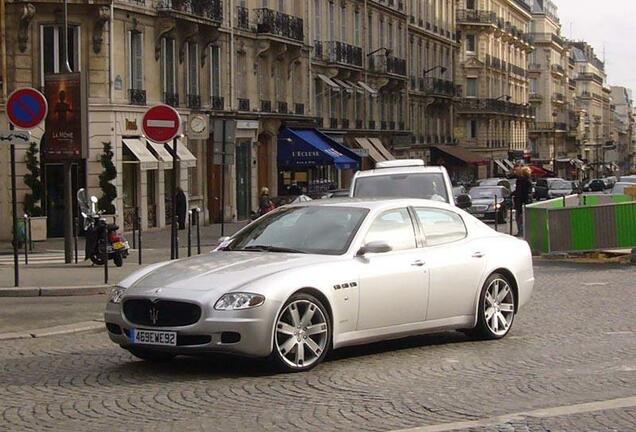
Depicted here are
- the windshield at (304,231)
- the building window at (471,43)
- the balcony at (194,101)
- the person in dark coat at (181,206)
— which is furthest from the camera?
the building window at (471,43)

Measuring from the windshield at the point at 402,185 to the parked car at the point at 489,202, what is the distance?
19.1 metres

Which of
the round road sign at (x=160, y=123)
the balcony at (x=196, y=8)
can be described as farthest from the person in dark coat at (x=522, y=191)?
the balcony at (x=196, y=8)

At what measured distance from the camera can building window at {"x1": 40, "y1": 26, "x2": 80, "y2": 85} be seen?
111ft

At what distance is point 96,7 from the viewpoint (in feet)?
111

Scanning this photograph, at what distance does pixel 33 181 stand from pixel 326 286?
2473cm

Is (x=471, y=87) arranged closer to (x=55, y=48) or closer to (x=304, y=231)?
(x=55, y=48)

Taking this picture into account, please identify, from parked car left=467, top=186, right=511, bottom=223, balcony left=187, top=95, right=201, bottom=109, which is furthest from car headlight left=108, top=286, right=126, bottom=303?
parked car left=467, top=186, right=511, bottom=223

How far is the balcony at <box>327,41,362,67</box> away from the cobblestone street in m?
42.9

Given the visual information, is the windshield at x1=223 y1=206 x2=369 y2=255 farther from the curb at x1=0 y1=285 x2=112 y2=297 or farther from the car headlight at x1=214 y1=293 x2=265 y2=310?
the curb at x1=0 y1=285 x2=112 y2=297

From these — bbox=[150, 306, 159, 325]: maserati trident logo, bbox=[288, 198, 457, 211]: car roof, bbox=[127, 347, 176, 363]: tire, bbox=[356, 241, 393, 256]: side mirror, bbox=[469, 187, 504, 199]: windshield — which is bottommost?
bbox=[127, 347, 176, 363]: tire

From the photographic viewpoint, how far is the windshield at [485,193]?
144 feet

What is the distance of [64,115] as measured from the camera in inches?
907

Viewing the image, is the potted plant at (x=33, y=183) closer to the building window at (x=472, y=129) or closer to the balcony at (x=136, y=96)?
the balcony at (x=136, y=96)

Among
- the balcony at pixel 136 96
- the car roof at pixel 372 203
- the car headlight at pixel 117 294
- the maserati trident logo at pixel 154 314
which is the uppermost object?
the balcony at pixel 136 96
